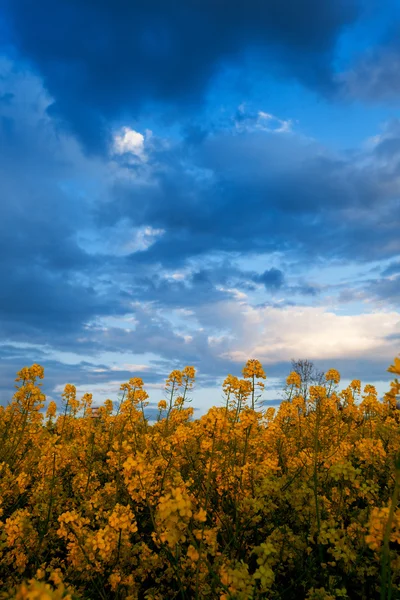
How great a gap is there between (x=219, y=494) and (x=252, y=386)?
1572 millimetres

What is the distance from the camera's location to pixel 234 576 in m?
3.16

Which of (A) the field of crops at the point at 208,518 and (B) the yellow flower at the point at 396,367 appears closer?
(B) the yellow flower at the point at 396,367

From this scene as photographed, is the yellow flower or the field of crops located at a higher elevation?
the yellow flower

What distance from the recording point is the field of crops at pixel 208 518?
3541 mm

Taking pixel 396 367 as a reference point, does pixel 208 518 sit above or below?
below

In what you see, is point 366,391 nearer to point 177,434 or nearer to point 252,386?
point 252,386

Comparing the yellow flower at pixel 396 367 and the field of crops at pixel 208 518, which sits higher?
the yellow flower at pixel 396 367

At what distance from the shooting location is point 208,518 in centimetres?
550

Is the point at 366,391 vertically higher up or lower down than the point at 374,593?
higher up

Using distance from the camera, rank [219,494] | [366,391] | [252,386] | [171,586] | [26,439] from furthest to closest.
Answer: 1. [366,391]
2. [26,439]
3. [252,386]
4. [219,494]
5. [171,586]

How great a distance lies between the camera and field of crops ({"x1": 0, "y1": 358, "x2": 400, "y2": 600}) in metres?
3.54

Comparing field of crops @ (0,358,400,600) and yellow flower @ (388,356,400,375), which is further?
field of crops @ (0,358,400,600)

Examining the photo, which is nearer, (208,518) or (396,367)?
(396,367)

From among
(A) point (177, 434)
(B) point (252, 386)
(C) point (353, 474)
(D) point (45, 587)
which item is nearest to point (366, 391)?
(B) point (252, 386)
